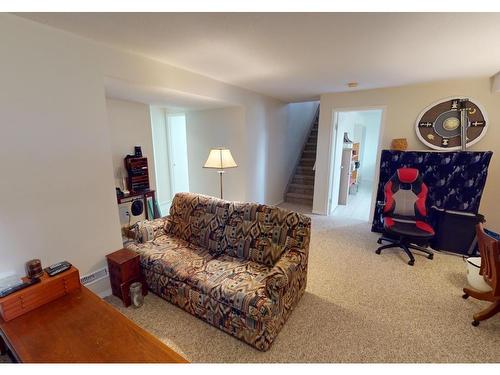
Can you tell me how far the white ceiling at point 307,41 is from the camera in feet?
5.01

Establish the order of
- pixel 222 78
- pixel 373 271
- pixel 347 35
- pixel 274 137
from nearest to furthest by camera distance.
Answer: pixel 347 35 → pixel 373 271 → pixel 222 78 → pixel 274 137

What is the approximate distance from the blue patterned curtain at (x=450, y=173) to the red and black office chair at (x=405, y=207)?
0.26 meters

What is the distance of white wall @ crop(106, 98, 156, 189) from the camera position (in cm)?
308

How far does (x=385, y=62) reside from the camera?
2.40 m

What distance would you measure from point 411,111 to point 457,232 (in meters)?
1.83

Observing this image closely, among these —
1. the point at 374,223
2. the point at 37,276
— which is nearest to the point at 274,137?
the point at 374,223

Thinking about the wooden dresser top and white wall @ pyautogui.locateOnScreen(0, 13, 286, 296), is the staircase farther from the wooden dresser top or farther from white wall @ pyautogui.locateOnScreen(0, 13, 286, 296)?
the wooden dresser top

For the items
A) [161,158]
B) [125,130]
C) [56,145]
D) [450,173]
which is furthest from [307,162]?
[56,145]

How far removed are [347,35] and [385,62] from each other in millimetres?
933

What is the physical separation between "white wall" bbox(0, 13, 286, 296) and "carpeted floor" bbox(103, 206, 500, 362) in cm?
75

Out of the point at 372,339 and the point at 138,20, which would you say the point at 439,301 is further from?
the point at 138,20

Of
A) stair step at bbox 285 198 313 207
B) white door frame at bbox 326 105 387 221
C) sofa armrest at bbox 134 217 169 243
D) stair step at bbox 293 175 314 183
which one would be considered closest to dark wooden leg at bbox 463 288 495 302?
white door frame at bbox 326 105 387 221

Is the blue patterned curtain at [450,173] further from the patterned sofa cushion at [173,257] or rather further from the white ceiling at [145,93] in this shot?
the patterned sofa cushion at [173,257]

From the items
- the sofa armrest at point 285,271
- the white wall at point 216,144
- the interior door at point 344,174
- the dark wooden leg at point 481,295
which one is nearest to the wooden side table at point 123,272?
the sofa armrest at point 285,271
